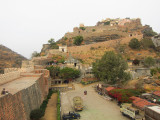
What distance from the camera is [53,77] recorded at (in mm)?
28078

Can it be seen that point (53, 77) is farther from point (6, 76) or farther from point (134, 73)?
point (134, 73)

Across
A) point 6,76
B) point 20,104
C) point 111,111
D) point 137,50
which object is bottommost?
point 111,111

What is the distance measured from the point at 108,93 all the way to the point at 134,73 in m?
9.57

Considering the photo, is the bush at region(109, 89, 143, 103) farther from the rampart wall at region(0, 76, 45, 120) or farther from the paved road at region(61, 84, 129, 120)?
the rampart wall at region(0, 76, 45, 120)

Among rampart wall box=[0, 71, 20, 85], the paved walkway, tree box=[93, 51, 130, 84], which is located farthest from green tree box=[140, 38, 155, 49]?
rampart wall box=[0, 71, 20, 85]

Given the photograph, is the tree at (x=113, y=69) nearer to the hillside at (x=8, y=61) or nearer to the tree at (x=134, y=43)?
the tree at (x=134, y=43)

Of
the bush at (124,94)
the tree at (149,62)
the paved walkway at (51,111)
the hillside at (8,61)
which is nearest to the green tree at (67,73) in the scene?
the paved walkway at (51,111)

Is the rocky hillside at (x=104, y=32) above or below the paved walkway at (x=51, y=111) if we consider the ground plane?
above

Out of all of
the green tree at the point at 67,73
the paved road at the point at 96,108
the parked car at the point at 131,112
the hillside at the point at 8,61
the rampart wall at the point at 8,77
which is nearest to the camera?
the parked car at the point at 131,112

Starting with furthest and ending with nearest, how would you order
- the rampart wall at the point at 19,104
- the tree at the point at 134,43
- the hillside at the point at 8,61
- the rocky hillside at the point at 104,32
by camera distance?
the rocky hillside at the point at 104,32
the tree at the point at 134,43
the hillside at the point at 8,61
the rampart wall at the point at 19,104

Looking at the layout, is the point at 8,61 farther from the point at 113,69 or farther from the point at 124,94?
the point at 124,94

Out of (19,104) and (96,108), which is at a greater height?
(19,104)

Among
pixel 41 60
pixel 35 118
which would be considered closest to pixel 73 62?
pixel 41 60

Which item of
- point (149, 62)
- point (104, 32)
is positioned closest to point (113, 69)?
point (149, 62)
